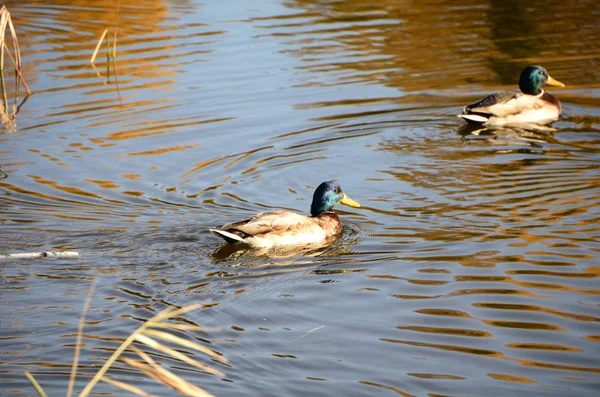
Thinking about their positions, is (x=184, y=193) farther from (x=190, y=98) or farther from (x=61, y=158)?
(x=190, y=98)

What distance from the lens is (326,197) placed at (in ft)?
32.1

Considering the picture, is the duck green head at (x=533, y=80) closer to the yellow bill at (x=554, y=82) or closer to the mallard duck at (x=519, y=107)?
the mallard duck at (x=519, y=107)

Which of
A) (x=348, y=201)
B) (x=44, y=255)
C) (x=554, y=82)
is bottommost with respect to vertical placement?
(x=44, y=255)

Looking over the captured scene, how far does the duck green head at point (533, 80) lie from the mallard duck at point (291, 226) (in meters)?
5.03

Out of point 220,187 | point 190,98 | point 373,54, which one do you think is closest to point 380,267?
point 220,187

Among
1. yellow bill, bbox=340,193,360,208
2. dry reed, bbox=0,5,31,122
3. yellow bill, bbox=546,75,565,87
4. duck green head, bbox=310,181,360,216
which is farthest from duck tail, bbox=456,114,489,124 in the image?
dry reed, bbox=0,5,31,122

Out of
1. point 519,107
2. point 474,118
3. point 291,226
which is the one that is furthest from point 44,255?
point 519,107

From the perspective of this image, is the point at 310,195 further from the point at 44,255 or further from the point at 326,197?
the point at 44,255

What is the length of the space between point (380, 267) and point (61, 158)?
537cm

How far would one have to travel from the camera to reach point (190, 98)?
1475 centimetres

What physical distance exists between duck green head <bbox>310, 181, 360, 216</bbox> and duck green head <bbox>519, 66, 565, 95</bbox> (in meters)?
5.08

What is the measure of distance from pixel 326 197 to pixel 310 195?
3.27 ft

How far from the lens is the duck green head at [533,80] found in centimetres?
1383

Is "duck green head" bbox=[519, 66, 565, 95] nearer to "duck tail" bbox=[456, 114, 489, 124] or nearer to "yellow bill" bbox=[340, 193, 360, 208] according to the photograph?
"duck tail" bbox=[456, 114, 489, 124]
